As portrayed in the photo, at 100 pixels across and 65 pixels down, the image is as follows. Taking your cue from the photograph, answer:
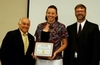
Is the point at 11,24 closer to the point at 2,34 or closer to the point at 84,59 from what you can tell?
the point at 2,34

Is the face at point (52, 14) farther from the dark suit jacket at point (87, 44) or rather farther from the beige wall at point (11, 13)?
the beige wall at point (11, 13)

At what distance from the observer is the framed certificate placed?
7.05 feet

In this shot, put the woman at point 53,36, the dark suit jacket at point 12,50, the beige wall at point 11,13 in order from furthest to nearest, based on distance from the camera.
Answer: the beige wall at point 11,13, the woman at point 53,36, the dark suit jacket at point 12,50

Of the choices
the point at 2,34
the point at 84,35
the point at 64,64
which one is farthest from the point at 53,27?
the point at 2,34

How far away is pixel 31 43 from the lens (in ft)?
7.50

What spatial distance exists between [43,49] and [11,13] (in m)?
1.11

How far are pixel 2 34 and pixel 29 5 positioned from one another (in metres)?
0.69

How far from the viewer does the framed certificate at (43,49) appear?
7.05 ft

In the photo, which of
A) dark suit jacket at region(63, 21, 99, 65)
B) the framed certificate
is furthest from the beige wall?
dark suit jacket at region(63, 21, 99, 65)

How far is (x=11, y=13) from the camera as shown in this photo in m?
2.94

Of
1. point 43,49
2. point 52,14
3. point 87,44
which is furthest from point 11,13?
point 87,44

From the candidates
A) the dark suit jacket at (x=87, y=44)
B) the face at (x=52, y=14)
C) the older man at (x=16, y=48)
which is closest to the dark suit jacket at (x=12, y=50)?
the older man at (x=16, y=48)

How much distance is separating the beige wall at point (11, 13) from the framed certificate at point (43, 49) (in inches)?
35.3

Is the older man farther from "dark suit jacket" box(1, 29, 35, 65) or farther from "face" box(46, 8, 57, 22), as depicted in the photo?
"face" box(46, 8, 57, 22)
